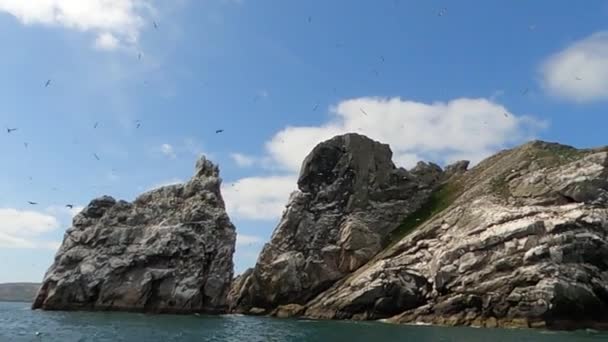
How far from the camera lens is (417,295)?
95.1 meters

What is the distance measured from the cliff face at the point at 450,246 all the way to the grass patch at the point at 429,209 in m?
0.45

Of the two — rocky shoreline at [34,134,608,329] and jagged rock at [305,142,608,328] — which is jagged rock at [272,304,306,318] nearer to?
rocky shoreline at [34,134,608,329]

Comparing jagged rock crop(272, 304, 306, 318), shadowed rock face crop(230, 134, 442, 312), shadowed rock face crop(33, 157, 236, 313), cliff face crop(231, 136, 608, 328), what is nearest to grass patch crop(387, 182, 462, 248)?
cliff face crop(231, 136, 608, 328)

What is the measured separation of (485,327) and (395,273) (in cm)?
2133

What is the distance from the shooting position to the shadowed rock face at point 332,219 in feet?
377

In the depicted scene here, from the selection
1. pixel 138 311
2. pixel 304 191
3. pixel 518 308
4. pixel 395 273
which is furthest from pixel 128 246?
pixel 518 308

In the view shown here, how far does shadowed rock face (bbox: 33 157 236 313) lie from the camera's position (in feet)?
369

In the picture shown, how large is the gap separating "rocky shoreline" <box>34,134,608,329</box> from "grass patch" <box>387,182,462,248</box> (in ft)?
1.76

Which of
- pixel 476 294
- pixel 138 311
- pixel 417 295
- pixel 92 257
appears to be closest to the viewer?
pixel 476 294

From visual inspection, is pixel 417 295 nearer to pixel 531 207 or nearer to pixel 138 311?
pixel 531 207

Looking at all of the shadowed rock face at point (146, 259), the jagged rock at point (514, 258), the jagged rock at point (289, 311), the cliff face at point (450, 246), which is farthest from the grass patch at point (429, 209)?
the shadowed rock face at point (146, 259)

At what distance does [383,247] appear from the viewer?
119 meters

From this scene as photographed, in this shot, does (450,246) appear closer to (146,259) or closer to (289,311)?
(289,311)

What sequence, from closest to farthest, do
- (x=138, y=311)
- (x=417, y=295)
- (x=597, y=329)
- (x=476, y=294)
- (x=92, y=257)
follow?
(x=597, y=329), (x=476, y=294), (x=417, y=295), (x=138, y=311), (x=92, y=257)
